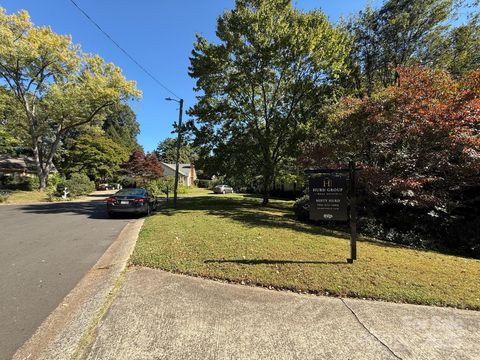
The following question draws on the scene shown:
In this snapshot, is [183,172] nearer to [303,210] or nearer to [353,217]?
[303,210]

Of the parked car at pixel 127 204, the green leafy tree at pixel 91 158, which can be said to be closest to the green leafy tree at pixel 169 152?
the green leafy tree at pixel 91 158

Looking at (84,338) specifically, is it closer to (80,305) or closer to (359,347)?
(80,305)

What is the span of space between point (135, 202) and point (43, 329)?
9991 millimetres

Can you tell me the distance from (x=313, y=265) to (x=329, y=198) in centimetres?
152

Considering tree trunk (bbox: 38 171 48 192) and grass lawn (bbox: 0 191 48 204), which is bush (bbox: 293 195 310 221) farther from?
tree trunk (bbox: 38 171 48 192)

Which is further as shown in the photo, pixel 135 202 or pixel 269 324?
pixel 135 202

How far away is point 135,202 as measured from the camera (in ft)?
43.3

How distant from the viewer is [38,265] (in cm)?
592

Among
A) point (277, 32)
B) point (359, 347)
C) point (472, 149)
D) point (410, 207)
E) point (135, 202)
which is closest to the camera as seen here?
point (359, 347)

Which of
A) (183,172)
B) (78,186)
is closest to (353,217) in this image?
(78,186)

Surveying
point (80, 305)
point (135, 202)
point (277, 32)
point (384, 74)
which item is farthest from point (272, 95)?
point (80, 305)

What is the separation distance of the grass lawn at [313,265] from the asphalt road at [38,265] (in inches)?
48.6

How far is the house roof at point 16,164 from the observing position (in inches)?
1475

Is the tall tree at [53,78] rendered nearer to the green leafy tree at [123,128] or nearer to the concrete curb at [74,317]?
the concrete curb at [74,317]
